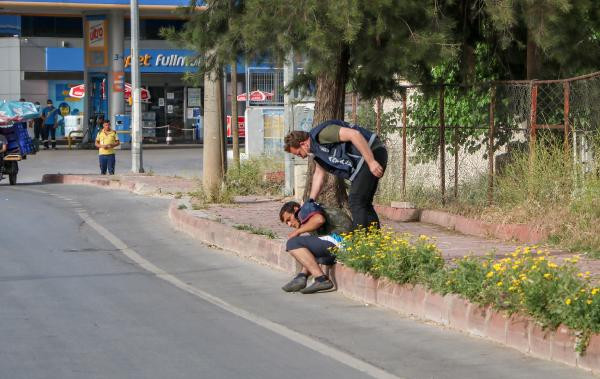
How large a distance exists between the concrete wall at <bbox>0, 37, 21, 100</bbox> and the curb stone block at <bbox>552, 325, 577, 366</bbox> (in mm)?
48378

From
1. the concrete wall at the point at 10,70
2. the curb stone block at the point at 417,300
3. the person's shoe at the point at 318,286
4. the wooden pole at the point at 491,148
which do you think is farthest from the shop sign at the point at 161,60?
the curb stone block at the point at 417,300

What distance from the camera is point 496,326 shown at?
827 cm

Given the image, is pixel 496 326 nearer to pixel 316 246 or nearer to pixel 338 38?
pixel 316 246

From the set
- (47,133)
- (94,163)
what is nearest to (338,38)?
(94,163)

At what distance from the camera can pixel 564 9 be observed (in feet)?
42.7

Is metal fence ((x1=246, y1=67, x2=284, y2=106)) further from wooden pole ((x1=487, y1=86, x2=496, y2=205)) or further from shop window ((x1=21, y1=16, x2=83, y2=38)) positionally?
shop window ((x1=21, y1=16, x2=83, y2=38))

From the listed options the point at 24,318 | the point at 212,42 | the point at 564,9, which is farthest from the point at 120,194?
the point at 24,318

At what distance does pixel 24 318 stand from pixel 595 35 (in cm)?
1048

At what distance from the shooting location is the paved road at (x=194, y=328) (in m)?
7.52

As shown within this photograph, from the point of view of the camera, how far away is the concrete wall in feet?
174

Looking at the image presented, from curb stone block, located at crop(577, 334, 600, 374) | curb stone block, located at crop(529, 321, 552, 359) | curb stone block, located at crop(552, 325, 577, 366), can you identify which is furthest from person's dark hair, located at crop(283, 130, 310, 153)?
curb stone block, located at crop(577, 334, 600, 374)

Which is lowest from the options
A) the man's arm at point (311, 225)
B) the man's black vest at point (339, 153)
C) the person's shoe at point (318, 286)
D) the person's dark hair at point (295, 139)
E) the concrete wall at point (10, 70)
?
the person's shoe at point (318, 286)

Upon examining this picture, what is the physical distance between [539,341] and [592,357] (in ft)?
1.75

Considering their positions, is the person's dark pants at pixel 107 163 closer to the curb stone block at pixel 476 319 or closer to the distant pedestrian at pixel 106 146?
the distant pedestrian at pixel 106 146
